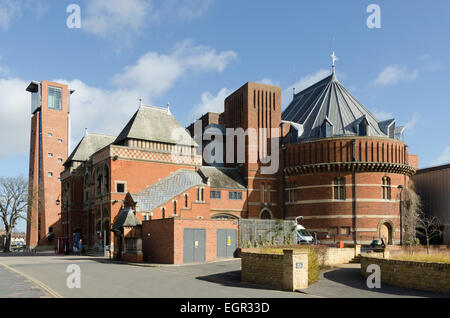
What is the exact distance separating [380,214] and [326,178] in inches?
263

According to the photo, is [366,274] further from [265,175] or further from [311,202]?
A: [265,175]

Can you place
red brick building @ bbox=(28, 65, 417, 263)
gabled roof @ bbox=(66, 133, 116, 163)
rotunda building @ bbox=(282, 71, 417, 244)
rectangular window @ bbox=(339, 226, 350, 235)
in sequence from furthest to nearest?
gabled roof @ bbox=(66, 133, 116, 163) < rotunda building @ bbox=(282, 71, 417, 244) < rectangular window @ bbox=(339, 226, 350, 235) < red brick building @ bbox=(28, 65, 417, 263)

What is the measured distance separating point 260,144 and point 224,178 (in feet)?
19.6

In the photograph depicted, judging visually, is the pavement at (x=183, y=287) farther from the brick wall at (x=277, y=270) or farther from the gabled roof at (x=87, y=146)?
the gabled roof at (x=87, y=146)

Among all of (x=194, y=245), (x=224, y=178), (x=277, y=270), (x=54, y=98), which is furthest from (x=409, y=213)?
(x=54, y=98)

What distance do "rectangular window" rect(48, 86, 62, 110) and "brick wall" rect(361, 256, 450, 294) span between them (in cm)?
7152

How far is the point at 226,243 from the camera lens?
111ft

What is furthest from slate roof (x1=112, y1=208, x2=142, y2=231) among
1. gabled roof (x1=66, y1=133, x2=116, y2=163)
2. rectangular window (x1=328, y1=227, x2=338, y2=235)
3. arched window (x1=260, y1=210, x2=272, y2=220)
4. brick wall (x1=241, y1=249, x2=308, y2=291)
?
gabled roof (x1=66, y1=133, x2=116, y2=163)

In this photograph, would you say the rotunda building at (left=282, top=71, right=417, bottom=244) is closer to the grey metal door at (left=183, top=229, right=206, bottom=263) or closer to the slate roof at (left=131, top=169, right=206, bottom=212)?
the slate roof at (left=131, top=169, right=206, bottom=212)

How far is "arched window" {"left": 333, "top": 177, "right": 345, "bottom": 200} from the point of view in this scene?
4734 cm

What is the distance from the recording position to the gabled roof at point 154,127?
158 ft

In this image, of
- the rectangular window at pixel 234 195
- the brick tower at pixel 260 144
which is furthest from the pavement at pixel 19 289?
the brick tower at pixel 260 144

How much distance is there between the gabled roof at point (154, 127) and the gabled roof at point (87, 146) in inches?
381
